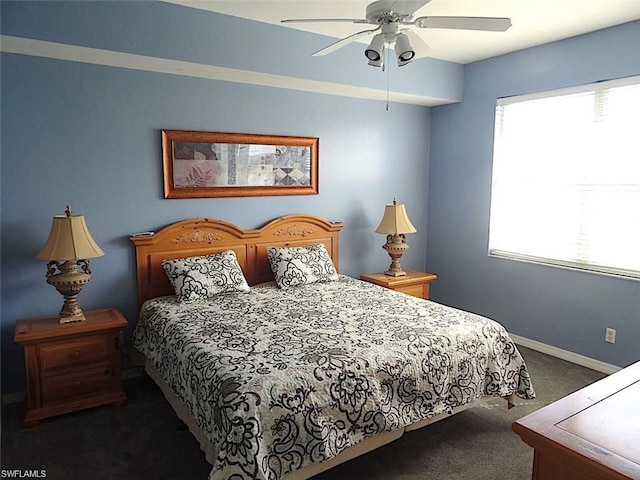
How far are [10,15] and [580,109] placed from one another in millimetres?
3966

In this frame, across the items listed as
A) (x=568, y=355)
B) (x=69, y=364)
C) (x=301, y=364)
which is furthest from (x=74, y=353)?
(x=568, y=355)

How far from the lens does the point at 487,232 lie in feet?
14.4

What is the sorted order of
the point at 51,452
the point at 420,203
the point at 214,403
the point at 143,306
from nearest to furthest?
the point at 214,403
the point at 51,452
the point at 143,306
the point at 420,203

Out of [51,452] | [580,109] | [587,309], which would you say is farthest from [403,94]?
[51,452]

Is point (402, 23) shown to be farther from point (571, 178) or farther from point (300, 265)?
point (571, 178)

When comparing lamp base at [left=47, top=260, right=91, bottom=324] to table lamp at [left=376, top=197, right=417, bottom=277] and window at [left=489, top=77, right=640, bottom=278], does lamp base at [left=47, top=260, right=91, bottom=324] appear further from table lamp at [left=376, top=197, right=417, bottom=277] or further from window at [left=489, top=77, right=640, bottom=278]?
window at [left=489, top=77, right=640, bottom=278]

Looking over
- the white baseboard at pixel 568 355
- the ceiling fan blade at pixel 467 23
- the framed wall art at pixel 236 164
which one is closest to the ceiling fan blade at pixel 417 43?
the ceiling fan blade at pixel 467 23

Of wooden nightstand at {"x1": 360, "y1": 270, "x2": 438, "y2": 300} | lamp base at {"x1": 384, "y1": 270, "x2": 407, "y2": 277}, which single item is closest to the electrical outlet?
wooden nightstand at {"x1": 360, "y1": 270, "x2": 438, "y2": 300}

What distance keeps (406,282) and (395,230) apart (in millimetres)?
497

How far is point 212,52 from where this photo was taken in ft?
10.1

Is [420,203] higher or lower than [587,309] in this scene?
higher

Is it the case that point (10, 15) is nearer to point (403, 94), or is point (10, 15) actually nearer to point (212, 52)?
point (212, 52)

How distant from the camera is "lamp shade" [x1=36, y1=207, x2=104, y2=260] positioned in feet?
8.95

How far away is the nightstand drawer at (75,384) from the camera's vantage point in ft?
8.96
